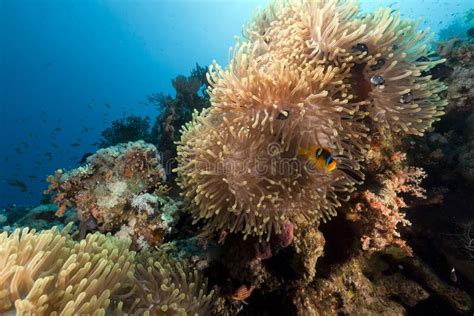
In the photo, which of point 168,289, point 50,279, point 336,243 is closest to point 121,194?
point 168,289

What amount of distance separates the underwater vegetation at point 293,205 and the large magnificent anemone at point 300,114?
16 millimetres

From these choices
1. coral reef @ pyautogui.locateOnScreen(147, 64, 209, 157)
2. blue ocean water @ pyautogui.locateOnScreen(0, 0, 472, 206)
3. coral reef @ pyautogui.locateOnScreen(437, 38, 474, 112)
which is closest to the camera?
coral reef @ pyautogui.locateOnScreen(437, 38, 474, 112)

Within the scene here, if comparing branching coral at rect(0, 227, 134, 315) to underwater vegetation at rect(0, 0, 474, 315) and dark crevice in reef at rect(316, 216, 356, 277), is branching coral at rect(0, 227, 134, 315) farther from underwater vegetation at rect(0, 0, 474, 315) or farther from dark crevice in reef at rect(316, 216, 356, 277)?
dark crevice in reef at rect(316, 216, 356, 277)

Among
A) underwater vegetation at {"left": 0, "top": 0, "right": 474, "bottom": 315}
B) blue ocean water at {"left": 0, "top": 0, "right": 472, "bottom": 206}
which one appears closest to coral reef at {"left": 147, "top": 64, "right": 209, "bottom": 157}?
underwater vegetation at {"left": 0, "top": 0, "right": 474, "bottom": 315}

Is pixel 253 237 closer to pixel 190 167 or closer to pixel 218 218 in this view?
pixel 218 218

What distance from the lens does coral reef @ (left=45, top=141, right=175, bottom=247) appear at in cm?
442

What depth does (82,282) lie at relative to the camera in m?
2.00

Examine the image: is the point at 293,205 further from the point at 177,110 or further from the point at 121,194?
the point at 177,110

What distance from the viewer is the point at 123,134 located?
33.4 ft

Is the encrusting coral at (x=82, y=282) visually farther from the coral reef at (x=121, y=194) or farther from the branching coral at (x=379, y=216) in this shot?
Answer: the branching coral at (x=379, y=216)

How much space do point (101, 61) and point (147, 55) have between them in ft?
68.1

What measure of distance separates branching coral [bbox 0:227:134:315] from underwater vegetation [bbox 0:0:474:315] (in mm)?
12

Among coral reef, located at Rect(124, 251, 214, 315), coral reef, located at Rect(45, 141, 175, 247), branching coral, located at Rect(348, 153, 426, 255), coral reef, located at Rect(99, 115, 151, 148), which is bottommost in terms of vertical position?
branching coral, located at Rect(348, 153, 426, 255)

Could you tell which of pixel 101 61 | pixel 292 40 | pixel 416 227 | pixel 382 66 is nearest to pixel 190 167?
pixel 292 40
